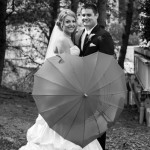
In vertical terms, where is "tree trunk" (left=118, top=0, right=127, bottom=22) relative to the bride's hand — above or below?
above

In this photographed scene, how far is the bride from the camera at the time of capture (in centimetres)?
447

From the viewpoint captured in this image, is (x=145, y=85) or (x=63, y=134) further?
(x=145, y=85)

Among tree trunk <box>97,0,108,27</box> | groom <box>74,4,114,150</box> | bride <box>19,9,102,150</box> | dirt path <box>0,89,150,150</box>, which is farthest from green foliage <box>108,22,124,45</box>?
bride <box>19,9,102,150</box>

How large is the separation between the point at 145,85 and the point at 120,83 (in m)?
4.51

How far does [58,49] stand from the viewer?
448 centimetres

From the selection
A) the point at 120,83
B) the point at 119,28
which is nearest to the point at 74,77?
the point at 120,83

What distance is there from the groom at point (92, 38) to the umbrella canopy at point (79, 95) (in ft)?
1.69

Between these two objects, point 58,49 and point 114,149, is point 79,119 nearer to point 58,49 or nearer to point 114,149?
point 58,49

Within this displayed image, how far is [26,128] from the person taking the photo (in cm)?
674

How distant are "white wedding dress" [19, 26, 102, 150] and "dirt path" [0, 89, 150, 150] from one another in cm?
103

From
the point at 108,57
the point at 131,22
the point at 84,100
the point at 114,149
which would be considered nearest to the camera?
the point at 84,100

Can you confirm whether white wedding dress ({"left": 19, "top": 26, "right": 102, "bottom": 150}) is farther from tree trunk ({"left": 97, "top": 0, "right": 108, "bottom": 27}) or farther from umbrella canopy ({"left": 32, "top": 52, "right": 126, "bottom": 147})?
tree trunk ({"left": 97, "top": 0, "right": 108, "bottom": 27})

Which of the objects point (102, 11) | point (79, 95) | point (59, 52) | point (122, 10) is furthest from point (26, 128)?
point (122, 10)

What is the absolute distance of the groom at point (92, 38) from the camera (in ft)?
15.3
